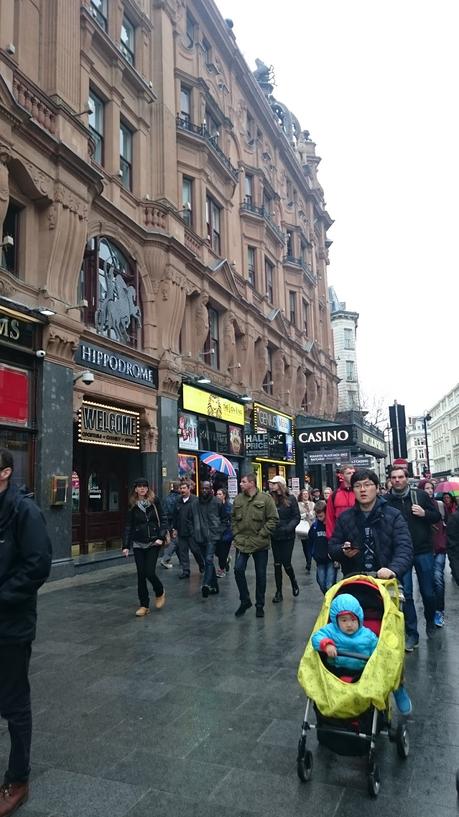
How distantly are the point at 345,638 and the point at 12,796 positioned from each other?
2156 millimetres

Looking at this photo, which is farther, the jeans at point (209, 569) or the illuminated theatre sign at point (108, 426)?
the illuminated theatre sign at point (108, 426)

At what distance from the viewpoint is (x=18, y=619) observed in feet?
11.0

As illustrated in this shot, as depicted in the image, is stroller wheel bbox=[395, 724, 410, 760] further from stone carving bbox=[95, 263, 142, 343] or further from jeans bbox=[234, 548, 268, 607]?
stone carving bbox=[95, 263, 142, 343]

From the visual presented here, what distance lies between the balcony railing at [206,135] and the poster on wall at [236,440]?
9971 millimetres

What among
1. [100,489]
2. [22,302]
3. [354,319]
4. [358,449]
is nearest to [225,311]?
[100,489]

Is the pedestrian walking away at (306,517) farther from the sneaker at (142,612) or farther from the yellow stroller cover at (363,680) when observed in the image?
the yellow stroller cover at (363,680)

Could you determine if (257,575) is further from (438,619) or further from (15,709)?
(15,709)

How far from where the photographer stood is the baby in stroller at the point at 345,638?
11.7 feet

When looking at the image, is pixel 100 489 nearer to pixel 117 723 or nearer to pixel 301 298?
pixel 117 723

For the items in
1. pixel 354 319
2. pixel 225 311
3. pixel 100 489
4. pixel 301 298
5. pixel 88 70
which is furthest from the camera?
pixel 354 319

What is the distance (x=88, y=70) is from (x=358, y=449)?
2407cm

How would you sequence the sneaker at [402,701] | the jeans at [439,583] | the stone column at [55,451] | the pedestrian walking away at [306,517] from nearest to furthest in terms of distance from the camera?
the sneaker at [402,701], the jeans at [439,583], the stone column at [55,451], the pedestrian walking away at [306,517]

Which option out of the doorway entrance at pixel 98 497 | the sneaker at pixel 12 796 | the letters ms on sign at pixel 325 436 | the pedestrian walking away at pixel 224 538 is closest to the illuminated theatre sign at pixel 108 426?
the doorway entrance at pixel 98 497

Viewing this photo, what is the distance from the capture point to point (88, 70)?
1416 cm
